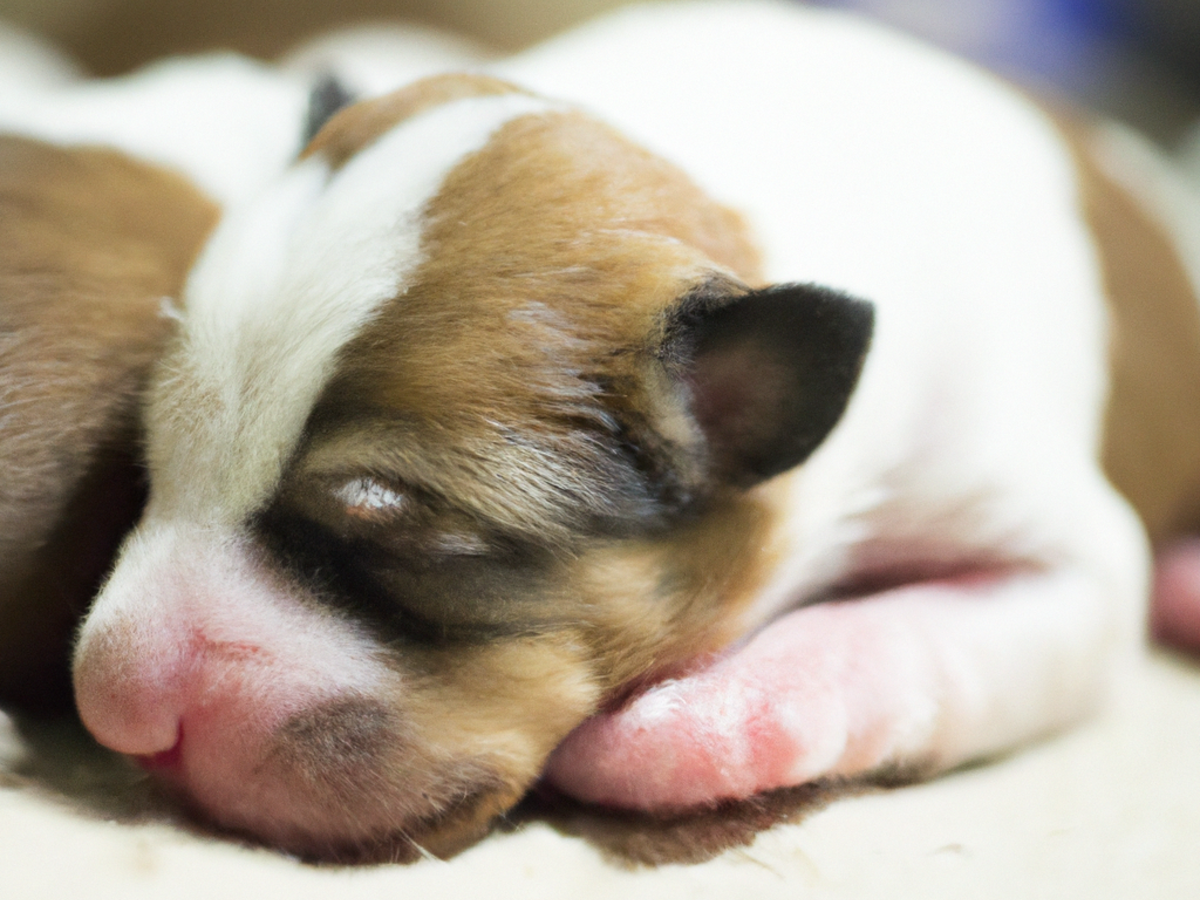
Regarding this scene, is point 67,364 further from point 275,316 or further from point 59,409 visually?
point 275,316

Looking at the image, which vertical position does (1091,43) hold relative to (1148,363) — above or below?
above

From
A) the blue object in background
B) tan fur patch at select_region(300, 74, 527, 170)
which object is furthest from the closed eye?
the blue object in background

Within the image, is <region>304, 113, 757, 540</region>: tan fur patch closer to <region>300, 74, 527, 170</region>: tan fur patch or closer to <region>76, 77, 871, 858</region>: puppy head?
<region>76, 77, 871, 858</region>: puppy head

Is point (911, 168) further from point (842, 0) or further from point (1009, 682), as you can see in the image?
point (842, 0)

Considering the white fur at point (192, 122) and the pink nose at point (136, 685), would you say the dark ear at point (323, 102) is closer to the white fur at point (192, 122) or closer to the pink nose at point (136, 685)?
the white fur at point (192, 122)

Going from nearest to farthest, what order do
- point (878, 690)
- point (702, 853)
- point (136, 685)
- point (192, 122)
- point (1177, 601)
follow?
1. point (136, 685)
2. point (702, 853)
3. point (878, 690)
4. point (192, 122)
5. point (1177, 601)

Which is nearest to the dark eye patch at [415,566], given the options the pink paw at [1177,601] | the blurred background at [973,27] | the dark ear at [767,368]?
the dark ear at [767,368]

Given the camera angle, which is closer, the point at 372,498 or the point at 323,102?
the point at 372,498

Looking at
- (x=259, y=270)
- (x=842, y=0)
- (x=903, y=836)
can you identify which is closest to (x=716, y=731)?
(x=903, y=836)

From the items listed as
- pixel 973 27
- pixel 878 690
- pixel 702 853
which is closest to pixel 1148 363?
pixel 878 690
